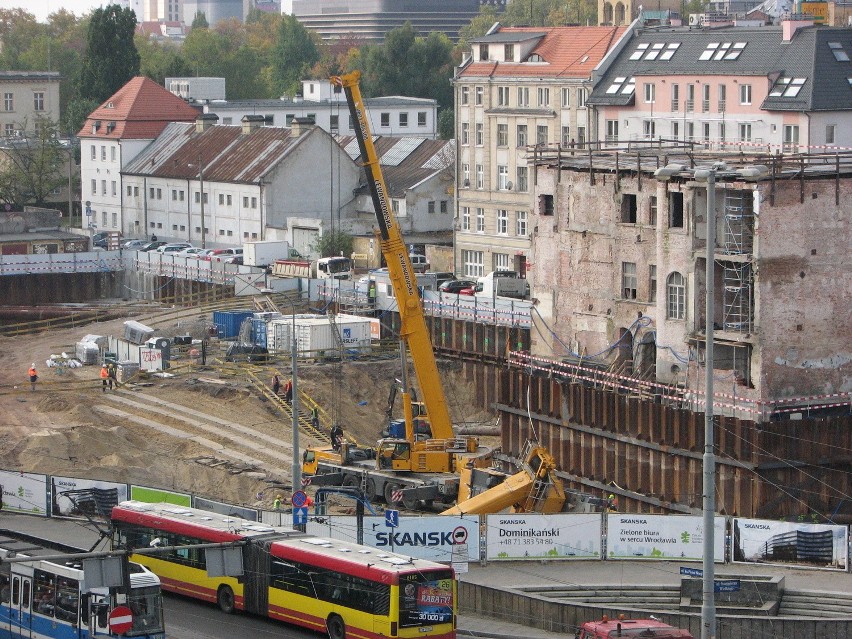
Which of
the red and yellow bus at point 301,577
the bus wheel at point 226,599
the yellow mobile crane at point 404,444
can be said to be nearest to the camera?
the red and yellow bus at point 301,577

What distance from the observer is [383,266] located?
105625 millimetres

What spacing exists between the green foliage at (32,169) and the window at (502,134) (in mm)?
46571

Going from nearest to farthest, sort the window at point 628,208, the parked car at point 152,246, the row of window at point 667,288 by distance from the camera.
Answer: the row of window at point 667,288 → the window at point 628,208 → the parked car at point 152,246

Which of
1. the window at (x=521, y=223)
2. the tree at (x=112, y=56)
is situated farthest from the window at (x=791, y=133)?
the tree at (x=112, y=56)

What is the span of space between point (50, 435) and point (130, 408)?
493 centimetres

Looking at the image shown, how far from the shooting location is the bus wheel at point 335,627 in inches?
1657

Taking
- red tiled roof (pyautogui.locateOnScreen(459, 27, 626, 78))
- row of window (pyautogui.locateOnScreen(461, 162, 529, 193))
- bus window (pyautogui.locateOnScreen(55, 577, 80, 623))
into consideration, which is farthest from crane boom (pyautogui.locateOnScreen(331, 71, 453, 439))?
row of window (pyautogui.locateOnScreen(461, 162, 529, 193))

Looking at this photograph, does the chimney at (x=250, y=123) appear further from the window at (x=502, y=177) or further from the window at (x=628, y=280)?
the window at (x=628, y=280)

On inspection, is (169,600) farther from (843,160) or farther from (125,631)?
(843,160)

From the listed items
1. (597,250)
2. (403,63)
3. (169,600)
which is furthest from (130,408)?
(403,63)

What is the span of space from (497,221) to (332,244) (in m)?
10.5

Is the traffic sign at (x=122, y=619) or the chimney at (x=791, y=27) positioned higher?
the chimney at (x=791, y=27)

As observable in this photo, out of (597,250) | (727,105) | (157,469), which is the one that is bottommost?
(157,469)

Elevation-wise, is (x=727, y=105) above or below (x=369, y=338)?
above
